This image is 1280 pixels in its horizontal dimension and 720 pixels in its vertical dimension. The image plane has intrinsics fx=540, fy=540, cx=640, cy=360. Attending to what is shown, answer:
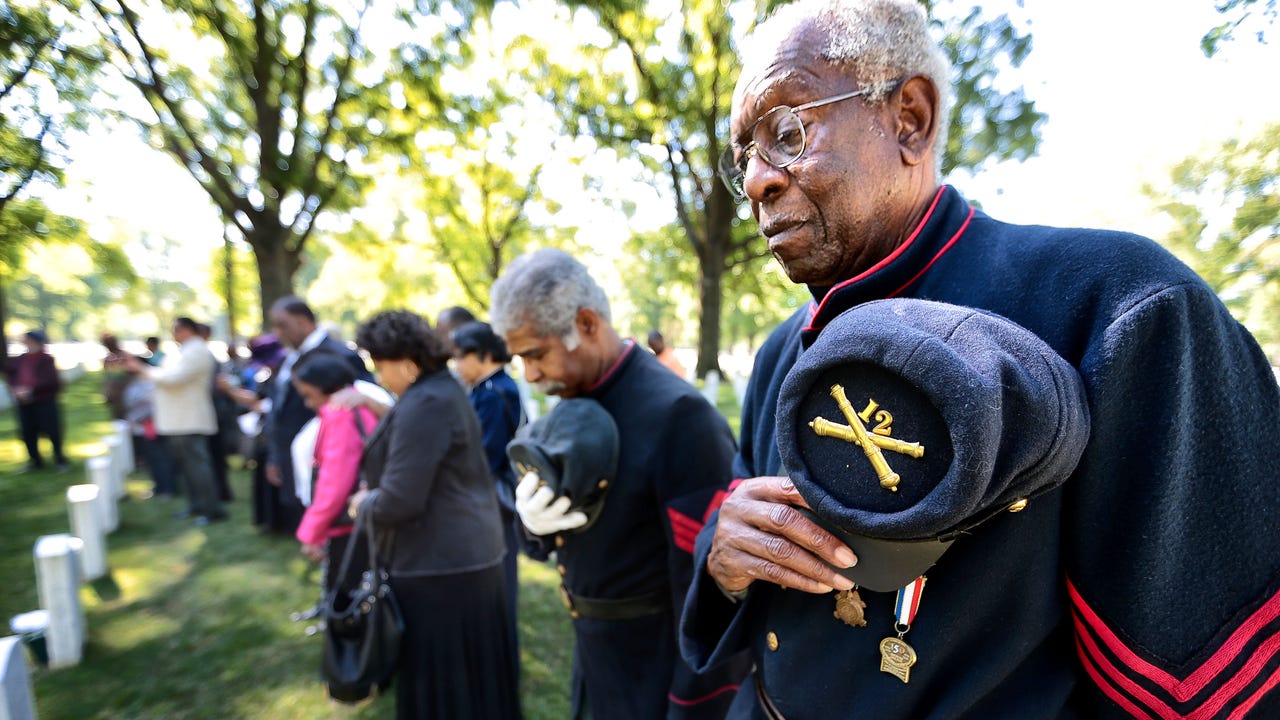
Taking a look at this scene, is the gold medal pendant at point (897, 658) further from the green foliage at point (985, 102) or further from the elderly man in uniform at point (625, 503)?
the green foliage at point (985, 102)

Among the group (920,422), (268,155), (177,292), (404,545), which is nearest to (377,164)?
(268,155)

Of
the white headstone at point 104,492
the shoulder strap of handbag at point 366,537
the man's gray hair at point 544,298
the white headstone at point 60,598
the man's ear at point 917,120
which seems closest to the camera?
the man's ear at point 917,120

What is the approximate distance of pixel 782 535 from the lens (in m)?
0.95

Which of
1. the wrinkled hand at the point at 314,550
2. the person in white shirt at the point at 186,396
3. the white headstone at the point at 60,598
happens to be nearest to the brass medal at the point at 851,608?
the wrinkled hand at the point at 314,550

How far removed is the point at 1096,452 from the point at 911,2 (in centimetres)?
86

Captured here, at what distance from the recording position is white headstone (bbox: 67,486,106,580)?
5395mm

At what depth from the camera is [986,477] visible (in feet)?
2.04

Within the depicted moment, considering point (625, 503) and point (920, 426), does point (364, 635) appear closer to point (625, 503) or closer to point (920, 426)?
point (625, 503)

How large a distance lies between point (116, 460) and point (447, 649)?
852 centimetres

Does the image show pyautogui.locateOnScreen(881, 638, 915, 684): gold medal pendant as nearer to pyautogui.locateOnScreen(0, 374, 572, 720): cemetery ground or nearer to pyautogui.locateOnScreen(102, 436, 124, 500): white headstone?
pyautogui.locateOnScreen(0, 374, 572, 720): cemetery ground

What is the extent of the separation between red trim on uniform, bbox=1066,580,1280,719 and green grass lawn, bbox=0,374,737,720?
3.70 m

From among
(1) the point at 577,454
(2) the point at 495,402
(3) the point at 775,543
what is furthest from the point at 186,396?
(3) the point at 775,543

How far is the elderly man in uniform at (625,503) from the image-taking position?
1.96 m

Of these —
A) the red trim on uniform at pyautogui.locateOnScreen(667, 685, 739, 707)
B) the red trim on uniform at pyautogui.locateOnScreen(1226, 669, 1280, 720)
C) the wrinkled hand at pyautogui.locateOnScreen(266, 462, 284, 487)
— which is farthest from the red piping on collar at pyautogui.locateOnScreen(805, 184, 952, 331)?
the wrinkled hand at pyautogui.locateOnScreen(266, 462, 284, 487)
